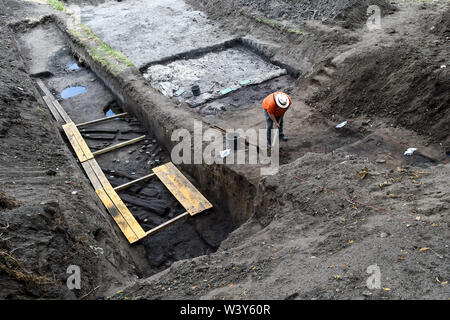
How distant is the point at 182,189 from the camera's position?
8375 mm

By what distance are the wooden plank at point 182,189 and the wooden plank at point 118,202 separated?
1129mm

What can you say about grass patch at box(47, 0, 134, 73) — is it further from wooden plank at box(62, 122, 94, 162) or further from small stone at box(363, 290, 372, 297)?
small stone at box(363, 290, 372, 297)

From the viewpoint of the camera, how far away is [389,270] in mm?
3396

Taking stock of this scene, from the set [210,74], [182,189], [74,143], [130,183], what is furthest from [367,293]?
[210,74]

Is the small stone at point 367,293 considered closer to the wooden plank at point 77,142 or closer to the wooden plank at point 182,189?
the wooden plank at point 182,189

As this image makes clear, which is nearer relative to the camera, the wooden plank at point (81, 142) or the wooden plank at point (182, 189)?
the wooden plank at point (182, 189)

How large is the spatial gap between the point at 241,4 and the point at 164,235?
1210 centimetres

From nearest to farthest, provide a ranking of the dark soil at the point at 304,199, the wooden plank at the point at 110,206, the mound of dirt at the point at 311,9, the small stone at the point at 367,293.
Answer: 1. the small stone at the point at 367,293
2. the dark soil at the point at 304,199
3. the wooden plank at the point at 110,206
4. the mound of dirt at the point at 311,9

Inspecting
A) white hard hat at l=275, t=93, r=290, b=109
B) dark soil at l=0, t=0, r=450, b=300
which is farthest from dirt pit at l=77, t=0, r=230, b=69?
white hard hat at l=275, t=93, r=290, b=109

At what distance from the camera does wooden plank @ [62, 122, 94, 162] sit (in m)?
9.49

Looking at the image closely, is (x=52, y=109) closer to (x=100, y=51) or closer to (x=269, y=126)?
(x=100, y=51)

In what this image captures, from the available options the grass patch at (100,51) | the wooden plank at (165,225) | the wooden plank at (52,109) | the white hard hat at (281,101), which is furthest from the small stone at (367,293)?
the grass patch at (100,51)

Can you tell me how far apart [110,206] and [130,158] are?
2168 mm

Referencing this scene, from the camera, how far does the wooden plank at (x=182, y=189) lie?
7.93m
